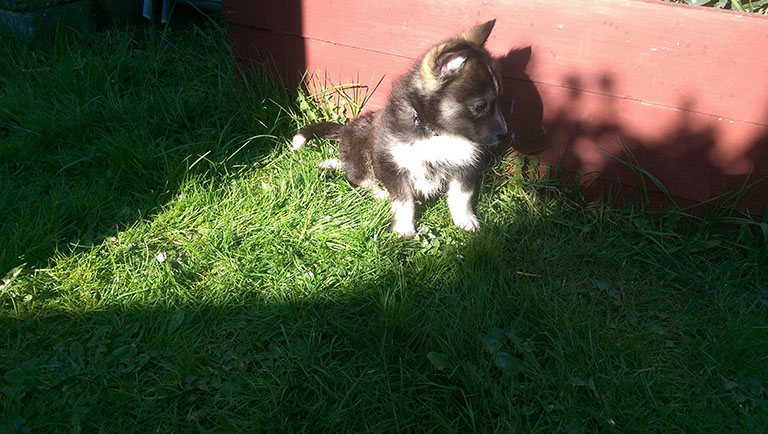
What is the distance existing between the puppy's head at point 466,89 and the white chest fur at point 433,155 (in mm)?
72

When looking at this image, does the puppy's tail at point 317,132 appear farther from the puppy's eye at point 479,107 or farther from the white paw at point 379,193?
the puppy's eye at point 479,107

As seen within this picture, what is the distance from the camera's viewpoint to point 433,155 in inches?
120

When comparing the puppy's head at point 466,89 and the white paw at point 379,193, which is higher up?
the puppy's head at point 466,89

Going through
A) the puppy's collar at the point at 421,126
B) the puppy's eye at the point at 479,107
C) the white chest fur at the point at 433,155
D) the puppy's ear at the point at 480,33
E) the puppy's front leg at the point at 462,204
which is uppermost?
the puppy's ear at the point at 480,33

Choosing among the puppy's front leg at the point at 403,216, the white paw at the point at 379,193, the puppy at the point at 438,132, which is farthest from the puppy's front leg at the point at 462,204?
the white paw at the point at 379,193

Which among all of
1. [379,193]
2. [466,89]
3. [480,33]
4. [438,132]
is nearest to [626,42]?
[480,33]

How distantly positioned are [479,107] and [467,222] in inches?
26.5

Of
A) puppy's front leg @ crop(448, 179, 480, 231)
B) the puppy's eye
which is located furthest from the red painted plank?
puppy's front leg @ crop(448, 179, 480, 231)

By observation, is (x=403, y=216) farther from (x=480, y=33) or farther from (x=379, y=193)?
(x=480, y=33)

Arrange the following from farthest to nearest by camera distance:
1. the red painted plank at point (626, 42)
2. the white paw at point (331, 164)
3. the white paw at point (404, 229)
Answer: the white paw at point (331, 164), the white paw at point (404, 229), the red painted plank at point (626, 42)

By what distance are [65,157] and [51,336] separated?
135 centimetres

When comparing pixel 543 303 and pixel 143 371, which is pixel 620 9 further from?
pixel 143 371

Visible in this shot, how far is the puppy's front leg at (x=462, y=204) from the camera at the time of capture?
10.4 feet

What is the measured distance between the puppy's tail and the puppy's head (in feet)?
2.88
